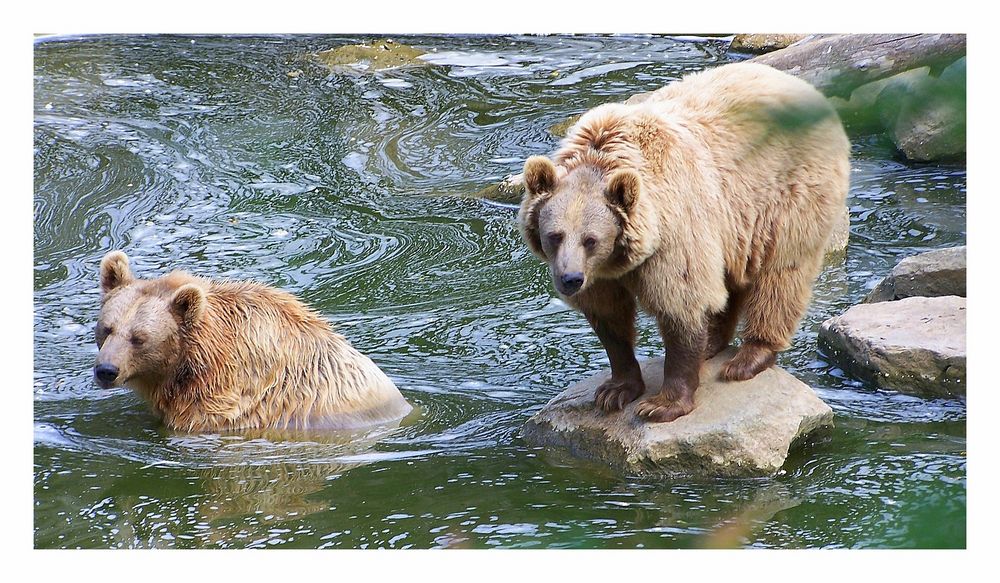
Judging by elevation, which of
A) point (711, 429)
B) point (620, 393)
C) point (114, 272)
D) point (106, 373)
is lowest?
point (711, 429)

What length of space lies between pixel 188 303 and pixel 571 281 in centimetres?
272

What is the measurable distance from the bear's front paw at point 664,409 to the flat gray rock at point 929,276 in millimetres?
3280

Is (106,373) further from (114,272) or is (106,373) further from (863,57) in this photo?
(863,57)

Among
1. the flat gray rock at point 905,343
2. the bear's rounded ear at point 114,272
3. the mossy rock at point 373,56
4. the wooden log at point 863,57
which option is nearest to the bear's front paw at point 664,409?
the wooden log at point 863,57

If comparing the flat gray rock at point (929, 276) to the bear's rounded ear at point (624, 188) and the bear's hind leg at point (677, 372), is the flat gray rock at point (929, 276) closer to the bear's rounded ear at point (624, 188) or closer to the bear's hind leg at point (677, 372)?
the bear's hind leg at point (677, 372)

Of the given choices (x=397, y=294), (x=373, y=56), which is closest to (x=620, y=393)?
(x=397, y=294)

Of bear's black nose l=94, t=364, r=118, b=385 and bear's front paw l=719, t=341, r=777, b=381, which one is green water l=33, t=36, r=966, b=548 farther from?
bear's front paw l=719, t=341, r=777, b=381

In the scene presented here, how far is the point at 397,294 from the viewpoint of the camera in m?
9.21

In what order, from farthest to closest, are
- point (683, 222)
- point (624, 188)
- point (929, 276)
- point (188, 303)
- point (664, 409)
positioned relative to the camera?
point (929, 276) → point (188, 303) → point (664, 409) → point (683, 222) → point (624, 188)

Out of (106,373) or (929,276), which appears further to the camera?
(929,276)

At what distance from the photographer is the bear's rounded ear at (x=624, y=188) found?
16.0 ft

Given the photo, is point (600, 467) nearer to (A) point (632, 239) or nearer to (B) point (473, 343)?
(A) point (632, 239)

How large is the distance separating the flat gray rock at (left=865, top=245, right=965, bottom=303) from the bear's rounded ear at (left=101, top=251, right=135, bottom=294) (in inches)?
218

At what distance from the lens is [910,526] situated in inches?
58.4
